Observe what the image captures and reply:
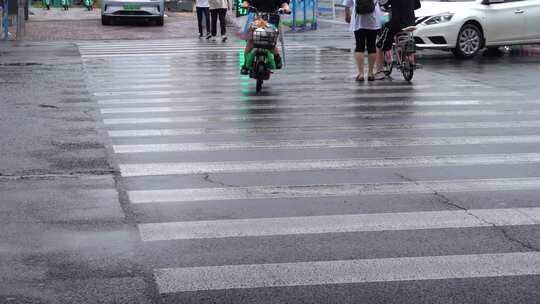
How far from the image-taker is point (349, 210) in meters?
7.53

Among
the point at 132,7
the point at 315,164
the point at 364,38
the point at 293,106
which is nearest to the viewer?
the point at 315,164

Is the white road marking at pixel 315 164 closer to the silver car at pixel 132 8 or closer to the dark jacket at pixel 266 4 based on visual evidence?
the dark jacket at pixel 266 4

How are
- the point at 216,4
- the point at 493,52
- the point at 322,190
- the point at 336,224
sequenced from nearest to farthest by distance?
the point at 336,224 < the point at 322,190 < the point at 493,52 < the point at 216,4

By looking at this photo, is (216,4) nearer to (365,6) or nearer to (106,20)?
(106,20)

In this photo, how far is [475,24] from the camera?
2109 cm

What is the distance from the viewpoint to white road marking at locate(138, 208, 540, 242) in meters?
6.86

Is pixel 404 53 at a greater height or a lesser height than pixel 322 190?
greater

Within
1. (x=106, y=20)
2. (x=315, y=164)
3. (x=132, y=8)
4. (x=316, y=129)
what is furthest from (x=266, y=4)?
(x=106, y=20)

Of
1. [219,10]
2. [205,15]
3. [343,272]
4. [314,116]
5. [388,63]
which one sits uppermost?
[219,10]

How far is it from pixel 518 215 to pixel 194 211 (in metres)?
2.42

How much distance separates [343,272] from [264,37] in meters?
9.15

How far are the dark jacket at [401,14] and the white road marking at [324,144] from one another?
6040mm

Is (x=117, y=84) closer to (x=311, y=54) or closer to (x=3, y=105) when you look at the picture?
(x=3, y=105)

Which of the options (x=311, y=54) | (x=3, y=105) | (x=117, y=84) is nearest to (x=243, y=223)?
(x=3, y=105)
